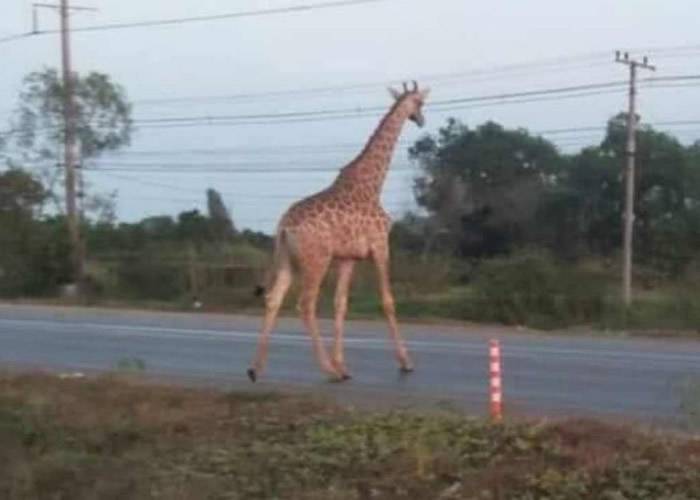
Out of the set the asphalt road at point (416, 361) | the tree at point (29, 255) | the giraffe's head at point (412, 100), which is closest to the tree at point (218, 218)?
the tree at point (29, 255)

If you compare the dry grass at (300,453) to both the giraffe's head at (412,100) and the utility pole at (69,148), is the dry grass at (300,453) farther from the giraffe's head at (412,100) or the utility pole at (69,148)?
the utility pole at (69,148)

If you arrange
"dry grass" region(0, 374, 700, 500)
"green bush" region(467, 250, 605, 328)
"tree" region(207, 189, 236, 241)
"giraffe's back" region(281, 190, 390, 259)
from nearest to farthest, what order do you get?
"dry grass" region(0, 374, 700, 500) < "giraffe's back" region(281, 190, 390, 259) < "green bush" region(467, 250, 605, 328) < "tree" region(207, 189, 236, 241)

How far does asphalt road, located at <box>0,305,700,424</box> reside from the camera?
1811 cm

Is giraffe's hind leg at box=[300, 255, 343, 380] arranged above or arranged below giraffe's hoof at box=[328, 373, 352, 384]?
above

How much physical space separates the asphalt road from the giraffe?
79 cm

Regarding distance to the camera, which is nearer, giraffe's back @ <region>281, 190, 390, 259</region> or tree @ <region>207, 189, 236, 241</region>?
giraffe's back @ <region>281, 190, 390, 259</region>

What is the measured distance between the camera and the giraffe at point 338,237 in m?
18.5

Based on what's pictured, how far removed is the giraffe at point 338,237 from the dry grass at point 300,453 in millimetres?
2035

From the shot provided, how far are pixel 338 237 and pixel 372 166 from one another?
100cm

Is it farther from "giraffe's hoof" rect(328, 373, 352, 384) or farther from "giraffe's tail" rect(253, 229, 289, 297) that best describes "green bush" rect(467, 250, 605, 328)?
"giraffe's tail" rect(253, 229, 289, 297)

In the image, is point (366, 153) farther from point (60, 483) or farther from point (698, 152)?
point (698, 152)

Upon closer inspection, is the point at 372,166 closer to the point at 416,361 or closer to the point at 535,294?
the point at 416,361

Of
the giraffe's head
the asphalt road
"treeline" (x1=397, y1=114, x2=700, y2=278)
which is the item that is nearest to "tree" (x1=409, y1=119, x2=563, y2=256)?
"treeline" (x1=397, y1=114, x2=700, y2=278)

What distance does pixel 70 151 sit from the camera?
59.9 metres
